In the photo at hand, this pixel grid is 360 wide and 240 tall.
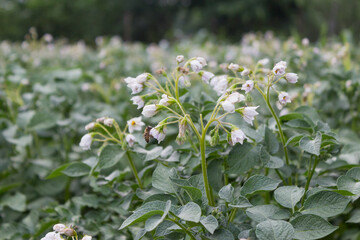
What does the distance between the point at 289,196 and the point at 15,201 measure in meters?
1.46

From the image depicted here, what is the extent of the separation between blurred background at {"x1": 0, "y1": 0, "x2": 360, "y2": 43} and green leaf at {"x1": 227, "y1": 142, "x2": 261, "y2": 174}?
15079 mm

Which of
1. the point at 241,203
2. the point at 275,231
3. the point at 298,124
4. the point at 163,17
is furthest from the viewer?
the point at 163,17

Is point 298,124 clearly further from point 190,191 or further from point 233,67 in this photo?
point 190,191

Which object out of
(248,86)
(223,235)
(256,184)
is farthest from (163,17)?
(223,235)

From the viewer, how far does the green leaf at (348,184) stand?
117 centimetres

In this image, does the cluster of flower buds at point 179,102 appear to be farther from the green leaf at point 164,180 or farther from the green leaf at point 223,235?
the green leaf at point 223,235

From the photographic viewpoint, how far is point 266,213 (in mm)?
1141

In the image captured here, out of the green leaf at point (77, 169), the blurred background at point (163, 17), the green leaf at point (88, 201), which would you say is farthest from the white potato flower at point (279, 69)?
the blurred background at point (163, 17)

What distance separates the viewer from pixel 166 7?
23.4 meters

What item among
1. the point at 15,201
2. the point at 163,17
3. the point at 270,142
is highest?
the point at 270,142

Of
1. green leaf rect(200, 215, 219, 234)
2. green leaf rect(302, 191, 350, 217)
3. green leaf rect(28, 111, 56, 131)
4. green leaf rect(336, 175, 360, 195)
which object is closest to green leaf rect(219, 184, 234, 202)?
green leaf rect(200, 215, 219, 234)

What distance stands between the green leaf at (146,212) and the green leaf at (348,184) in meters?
0.52

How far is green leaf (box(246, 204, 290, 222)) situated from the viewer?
1109 millimetres

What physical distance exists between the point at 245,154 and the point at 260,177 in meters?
0.18
